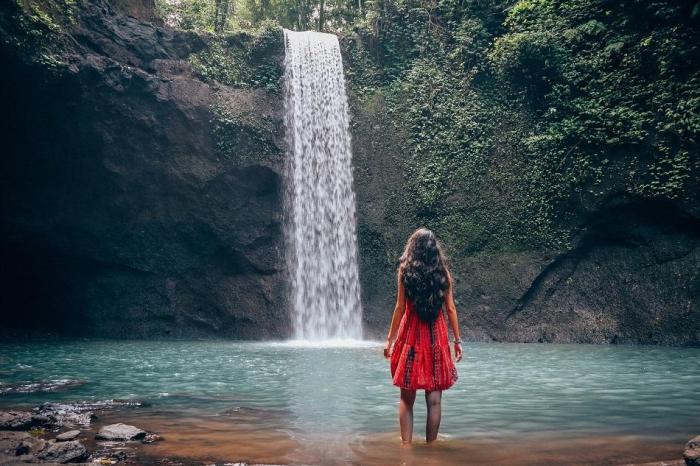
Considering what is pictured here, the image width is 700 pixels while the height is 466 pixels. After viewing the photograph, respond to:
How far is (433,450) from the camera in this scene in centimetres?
438

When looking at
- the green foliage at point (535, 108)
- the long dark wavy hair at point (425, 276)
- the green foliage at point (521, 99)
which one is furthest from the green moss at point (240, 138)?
the long dark wavy hair at point (425, 276)

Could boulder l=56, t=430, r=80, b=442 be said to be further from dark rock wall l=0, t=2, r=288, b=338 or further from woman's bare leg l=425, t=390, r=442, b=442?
dark rock wall l=0, t=2, r=288, b=338

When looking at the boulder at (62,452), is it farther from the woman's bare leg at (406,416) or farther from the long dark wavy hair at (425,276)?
the long dark wavy hair at (425,276)

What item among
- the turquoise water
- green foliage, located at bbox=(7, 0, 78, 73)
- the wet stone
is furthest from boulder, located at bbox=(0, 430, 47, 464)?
green foliage, located at bbox=(7, 0, 78, 73)

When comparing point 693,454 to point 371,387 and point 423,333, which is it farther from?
point 371,387

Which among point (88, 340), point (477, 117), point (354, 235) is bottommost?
point (88, 340)

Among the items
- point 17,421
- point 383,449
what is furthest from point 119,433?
point 383,449

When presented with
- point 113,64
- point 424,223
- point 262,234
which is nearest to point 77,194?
point 113,64

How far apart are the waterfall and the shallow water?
15.7 ft

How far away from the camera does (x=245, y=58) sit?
1919 centimetres

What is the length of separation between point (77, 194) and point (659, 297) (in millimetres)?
15154

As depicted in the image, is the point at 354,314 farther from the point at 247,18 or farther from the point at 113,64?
the point at 247,18

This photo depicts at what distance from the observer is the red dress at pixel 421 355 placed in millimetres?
4562

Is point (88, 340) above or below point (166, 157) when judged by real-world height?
below
